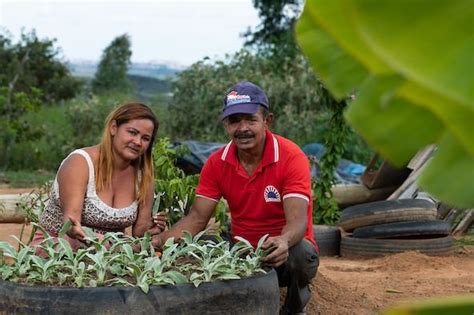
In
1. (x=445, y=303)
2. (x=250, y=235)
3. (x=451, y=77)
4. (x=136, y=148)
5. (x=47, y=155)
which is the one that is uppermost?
(x=451, y=77)

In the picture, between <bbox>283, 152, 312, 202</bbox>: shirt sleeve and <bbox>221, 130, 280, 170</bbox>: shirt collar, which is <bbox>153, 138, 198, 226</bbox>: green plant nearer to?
<bbox>221, 130, 280, 170</bbox>: shirt collar

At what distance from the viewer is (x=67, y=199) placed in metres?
4.09

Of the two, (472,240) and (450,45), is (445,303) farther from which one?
(472,240)

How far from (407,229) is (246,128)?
142 inches

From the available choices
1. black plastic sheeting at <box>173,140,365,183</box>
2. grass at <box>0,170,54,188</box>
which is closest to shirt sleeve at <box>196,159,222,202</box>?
black plastic sheeting at <box>173,140,365,183</box>

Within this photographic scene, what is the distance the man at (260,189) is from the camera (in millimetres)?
4242

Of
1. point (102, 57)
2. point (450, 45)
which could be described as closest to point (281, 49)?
point (102, 57)

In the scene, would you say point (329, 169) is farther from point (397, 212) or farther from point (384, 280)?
point (384, 280)

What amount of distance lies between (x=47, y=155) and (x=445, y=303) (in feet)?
53.5

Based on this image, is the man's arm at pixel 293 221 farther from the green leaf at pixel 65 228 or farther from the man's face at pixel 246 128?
the green leaf at pixel 65 228

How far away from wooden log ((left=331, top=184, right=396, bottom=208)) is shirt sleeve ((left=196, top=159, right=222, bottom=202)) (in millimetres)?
5256

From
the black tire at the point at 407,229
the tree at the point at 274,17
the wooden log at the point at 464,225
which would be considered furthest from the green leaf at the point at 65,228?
the tree at the point at 274,17

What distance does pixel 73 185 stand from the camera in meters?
4.09

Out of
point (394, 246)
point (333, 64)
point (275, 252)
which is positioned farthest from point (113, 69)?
point (333, 64)
